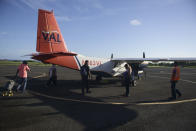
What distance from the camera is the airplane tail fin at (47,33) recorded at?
431 inches

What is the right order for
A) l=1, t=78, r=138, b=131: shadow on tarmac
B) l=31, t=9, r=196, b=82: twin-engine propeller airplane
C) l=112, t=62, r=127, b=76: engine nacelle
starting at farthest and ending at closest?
l=112, t=62, r=127, b=76: engine nacelle < l=31, t=9, r=196, b=82: twin-engine propeller airplane < l=1, t=78, r=138, b=131: shadow on tarmac

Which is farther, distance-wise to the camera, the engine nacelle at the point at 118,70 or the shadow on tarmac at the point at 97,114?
the engine nacelle at the point at 118,70

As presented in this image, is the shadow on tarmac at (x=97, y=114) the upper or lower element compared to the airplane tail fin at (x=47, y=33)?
lower

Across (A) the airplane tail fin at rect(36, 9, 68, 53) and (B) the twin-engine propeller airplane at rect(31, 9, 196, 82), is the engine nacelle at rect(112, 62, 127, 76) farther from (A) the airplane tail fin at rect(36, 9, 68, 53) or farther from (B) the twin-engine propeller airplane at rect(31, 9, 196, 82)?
(A) the airplane tail fin at rect(36, 9, 68, 53)

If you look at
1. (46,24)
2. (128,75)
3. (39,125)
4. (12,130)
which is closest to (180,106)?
(128,75)

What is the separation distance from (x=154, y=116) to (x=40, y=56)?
9360 mm

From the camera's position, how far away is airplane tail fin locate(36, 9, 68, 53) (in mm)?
10945

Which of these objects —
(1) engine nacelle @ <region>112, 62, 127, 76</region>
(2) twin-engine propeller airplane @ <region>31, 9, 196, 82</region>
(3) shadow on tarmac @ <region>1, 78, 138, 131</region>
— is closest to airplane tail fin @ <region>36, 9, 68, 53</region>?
(2) twin-engine propeller airplane @ <region>31, 9, 196, 82</region>

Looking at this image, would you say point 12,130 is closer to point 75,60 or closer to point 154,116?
point 154,116

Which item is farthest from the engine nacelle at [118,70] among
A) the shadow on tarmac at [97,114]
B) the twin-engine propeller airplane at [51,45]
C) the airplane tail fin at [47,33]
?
the shadow on tarmac at [97,114]

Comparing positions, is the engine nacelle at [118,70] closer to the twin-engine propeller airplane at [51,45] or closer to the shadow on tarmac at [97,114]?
the twin-engine propeller airplane at [51,45]

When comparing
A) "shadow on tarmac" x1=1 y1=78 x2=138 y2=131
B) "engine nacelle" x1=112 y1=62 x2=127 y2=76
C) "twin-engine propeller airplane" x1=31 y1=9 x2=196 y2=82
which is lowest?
"shadow on tarmac" x1=1 y1=78 x2=138 y2=131

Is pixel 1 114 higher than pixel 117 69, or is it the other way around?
pixel 117 69

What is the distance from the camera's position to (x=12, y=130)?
14.1ft
